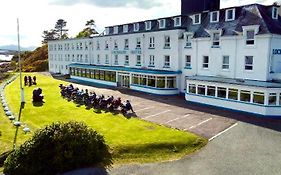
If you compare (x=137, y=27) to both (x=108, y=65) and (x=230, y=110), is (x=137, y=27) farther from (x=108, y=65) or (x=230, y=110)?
(x=230, y=110)

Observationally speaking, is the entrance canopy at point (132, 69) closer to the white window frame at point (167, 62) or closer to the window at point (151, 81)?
the window at point (151, 81)

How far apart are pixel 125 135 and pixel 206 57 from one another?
16.7 meters

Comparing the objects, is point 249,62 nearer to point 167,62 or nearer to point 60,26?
point 167,62

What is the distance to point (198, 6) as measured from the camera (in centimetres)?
3781

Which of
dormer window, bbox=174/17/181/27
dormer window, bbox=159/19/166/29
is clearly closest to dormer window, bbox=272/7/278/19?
dormer window, bbox=174/17/181/27

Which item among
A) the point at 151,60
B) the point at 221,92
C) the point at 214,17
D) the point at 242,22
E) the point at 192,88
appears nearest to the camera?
the point at 221,92

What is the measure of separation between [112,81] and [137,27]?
9.53 metres

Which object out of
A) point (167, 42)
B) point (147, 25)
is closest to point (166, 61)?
point (167, 42)

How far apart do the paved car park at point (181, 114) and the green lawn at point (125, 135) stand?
1453mm

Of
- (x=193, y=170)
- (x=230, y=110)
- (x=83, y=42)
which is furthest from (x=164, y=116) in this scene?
(x=83, y=42)

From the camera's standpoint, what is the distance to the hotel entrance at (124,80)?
4162 centimetres

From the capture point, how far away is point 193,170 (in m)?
14.5

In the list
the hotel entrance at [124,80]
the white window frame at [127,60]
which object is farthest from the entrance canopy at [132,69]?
the white window frame at [127,60]

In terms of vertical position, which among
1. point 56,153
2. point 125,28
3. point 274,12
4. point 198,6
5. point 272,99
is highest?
point 198,6
